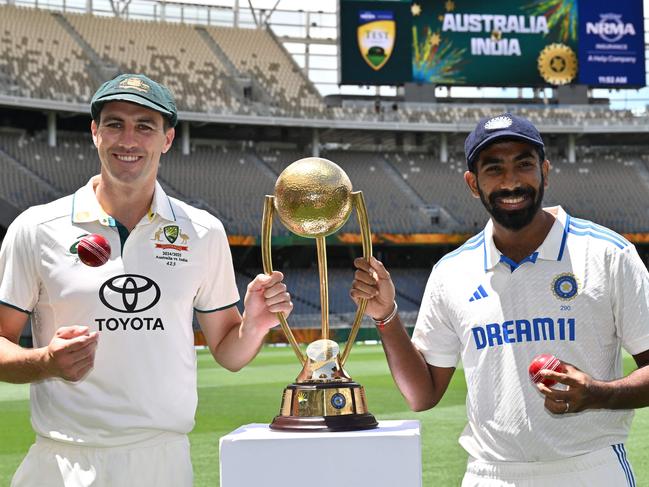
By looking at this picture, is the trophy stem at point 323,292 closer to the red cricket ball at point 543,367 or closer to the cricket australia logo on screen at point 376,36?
the red cricket ball at point 543,367

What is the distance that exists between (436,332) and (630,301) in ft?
2.29

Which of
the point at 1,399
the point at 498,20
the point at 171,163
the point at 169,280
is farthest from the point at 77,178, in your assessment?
the point at 169,280

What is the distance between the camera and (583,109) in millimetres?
40188

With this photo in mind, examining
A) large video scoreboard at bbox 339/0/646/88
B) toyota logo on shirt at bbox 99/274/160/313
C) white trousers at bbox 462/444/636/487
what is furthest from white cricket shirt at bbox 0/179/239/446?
large video scoreboard at bbox 339/0/646/88

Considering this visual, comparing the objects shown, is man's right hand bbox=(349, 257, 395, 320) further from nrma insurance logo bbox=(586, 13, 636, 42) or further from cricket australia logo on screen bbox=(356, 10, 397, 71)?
nrma insurance logo bbox=(586, 13, 636, 42)

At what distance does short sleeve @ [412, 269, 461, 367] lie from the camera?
10.8ft

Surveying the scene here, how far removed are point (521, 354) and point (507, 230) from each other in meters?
0.41

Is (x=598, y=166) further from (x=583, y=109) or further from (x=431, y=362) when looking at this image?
(x=431, y=362)

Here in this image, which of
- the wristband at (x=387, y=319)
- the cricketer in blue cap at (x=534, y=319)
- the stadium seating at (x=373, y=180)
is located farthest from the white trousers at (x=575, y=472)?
the stadium seating at (x=373, y=180)

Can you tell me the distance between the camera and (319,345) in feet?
10.4

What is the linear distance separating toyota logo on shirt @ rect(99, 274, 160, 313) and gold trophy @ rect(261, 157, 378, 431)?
40cm

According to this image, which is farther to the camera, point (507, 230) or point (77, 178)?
point (77, 178)

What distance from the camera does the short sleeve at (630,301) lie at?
293 cm

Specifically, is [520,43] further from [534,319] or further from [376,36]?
[534,319]
